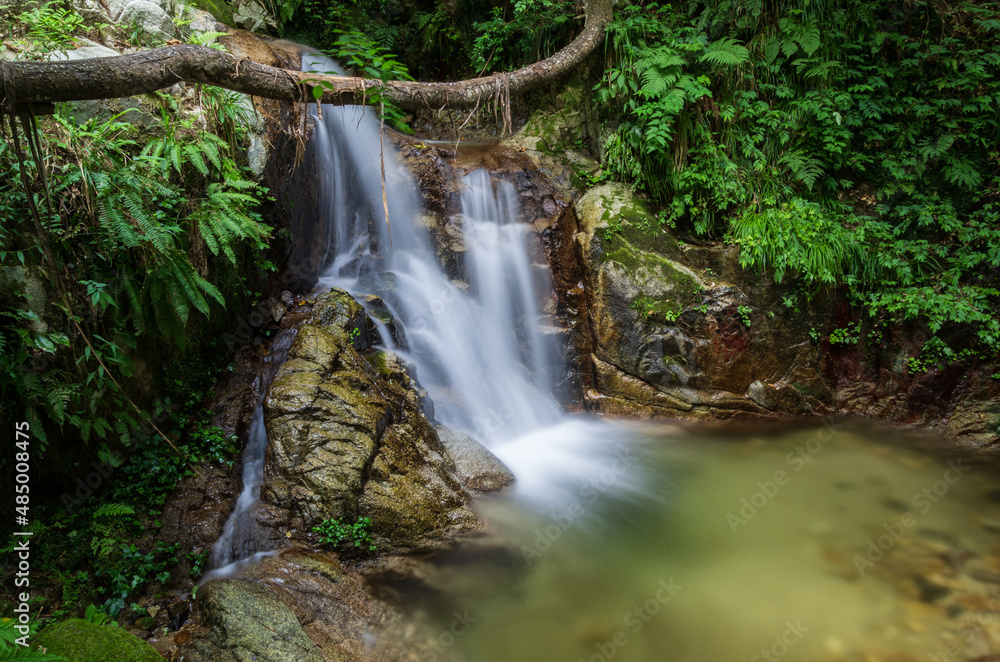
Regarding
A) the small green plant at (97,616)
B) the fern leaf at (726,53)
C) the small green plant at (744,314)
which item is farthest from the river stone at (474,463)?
the fern leaf at (726,53)

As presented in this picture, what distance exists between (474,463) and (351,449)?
135 centimetres

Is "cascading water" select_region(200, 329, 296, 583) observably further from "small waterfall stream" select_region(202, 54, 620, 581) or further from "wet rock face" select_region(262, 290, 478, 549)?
"small waterfall stream" select_region(202, 54, 620, 581)

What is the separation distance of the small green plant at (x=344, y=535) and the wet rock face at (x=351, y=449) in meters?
0.06

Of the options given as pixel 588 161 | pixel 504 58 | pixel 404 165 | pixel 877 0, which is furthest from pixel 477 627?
pixel 877 0

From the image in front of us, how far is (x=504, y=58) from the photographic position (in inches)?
348

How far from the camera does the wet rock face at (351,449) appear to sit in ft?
13.7

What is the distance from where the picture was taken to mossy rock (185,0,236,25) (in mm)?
7216

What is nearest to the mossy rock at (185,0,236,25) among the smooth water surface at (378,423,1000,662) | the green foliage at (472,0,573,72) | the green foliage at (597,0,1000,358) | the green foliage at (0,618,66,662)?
the green foliage at (472,0,573,72)

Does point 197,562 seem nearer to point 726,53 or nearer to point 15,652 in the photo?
point 15,652

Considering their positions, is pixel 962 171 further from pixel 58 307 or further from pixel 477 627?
pixel 58 307

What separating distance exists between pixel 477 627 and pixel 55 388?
10.8ft

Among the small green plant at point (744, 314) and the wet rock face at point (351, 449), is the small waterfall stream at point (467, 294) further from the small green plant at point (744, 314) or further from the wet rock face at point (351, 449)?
the small green plant at point (744, 314)

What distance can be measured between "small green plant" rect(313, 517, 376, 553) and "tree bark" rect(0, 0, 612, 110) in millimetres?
3311

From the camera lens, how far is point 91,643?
7.98 feet
